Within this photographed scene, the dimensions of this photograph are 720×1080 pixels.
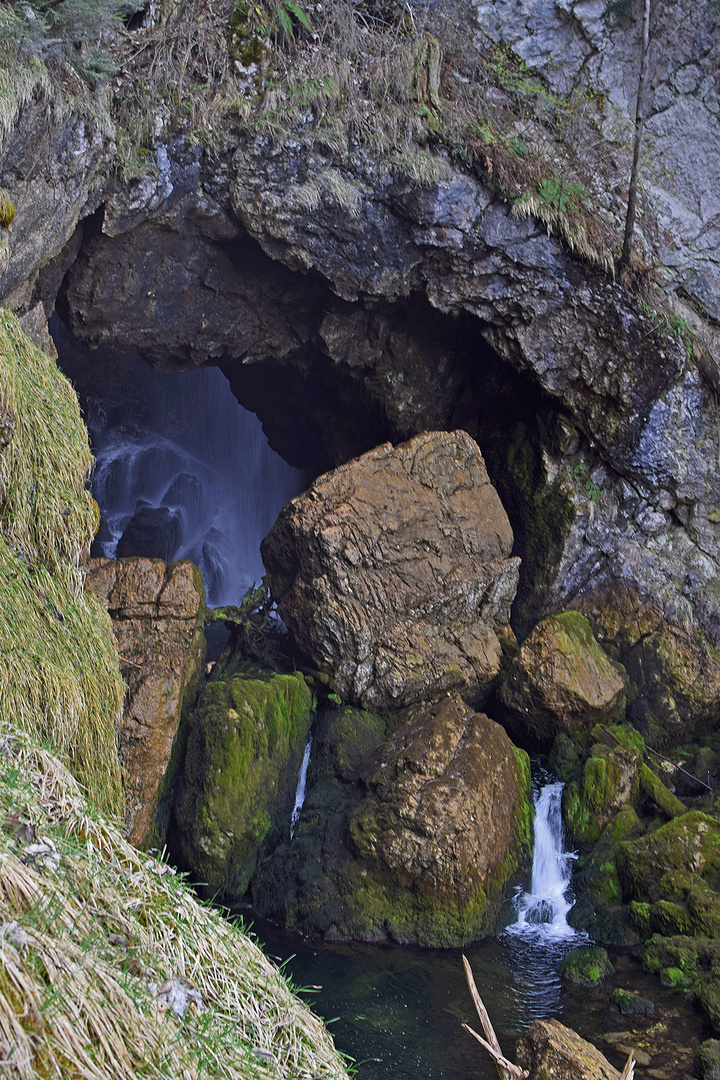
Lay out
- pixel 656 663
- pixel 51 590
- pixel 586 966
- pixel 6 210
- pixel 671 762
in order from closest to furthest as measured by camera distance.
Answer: pixel 51 590, pixel 6 210, pixel 586 966, pixel 671 762, pixel 656 663

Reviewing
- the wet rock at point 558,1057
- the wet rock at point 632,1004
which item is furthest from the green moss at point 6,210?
the wet rock at point 632,1004

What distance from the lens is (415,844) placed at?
22.7 ft

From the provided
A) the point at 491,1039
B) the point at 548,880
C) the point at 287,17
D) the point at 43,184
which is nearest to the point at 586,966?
the point at 548,880

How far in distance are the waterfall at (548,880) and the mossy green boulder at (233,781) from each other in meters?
2.55

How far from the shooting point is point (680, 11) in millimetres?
10391

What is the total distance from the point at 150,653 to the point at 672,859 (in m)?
5.48

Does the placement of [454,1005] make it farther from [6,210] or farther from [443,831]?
[6,210]

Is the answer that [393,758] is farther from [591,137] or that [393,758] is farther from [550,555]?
[591,137]

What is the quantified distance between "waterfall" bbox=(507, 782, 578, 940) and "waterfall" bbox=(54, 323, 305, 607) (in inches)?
310

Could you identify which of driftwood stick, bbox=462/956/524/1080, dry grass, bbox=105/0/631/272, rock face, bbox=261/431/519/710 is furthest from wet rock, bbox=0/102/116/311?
driftwood stick, bbox=462/956/524/1080

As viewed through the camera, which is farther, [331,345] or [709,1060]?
[331,345]

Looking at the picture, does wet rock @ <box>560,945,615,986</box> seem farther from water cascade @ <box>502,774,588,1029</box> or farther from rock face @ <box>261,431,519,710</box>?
rock face @ <box>261,431,519,710</box>

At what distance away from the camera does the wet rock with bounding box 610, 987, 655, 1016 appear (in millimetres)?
5750

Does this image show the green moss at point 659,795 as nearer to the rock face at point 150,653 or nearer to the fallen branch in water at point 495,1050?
the rock face at point 150,653
